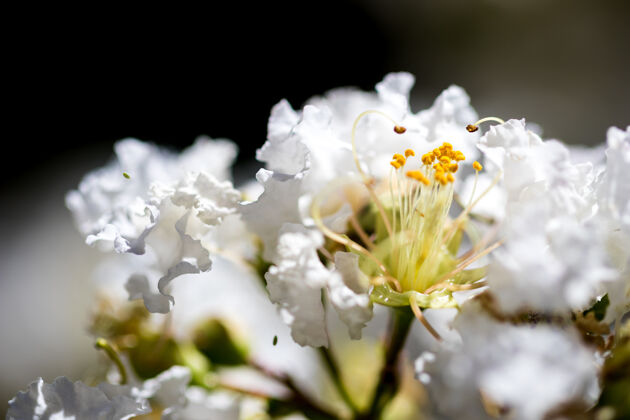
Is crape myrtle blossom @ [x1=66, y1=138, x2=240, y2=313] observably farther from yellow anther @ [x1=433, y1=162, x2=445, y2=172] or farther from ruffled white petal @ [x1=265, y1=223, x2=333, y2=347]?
yellow anther @ [x1=433, y1=162, x2=445, y2=172]

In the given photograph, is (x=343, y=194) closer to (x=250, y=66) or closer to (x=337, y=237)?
(x=337, y=237)

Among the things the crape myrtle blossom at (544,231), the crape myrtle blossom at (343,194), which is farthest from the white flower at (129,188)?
the crape myrtle blossom at (544,231)

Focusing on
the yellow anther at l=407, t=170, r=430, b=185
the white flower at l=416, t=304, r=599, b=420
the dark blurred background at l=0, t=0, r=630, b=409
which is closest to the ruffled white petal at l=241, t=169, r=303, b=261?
the yellow anther at l=407, t=170, r=430, b=185

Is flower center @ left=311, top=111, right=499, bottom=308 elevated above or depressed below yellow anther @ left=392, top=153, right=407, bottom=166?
below

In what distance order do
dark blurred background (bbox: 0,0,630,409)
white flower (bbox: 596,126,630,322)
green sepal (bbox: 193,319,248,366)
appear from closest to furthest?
white flower (bbox: 596,126,630,322), green sepal (bbox: 193,319,248,366), dark blurred background (bbox: 0,0,630,409)

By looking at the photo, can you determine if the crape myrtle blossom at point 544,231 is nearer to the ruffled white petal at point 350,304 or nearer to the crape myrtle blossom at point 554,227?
A: the crape myrtle blossom at point 554,227

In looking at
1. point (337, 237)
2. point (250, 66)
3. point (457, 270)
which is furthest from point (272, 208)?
point (250, 66)
